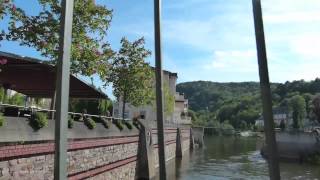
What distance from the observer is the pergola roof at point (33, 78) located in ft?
62.5

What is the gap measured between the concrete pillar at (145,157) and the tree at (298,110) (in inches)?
3504

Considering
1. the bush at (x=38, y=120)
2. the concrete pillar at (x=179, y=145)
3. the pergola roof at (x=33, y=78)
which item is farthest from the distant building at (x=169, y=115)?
the bush at (x=38, y=120)

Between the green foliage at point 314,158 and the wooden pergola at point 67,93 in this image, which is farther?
the green foliage at point 314,158

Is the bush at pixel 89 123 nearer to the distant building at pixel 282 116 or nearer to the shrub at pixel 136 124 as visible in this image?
the shrub at pixel 136 124

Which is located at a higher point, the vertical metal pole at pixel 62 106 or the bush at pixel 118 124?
the bush at pixel 118 124

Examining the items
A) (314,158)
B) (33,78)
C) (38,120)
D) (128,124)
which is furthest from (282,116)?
(38,120)

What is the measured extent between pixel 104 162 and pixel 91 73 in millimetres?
4904

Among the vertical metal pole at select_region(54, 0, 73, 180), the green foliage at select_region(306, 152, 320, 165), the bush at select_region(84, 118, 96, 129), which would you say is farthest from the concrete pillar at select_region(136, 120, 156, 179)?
the green foliage at select_region(306, 152, 320, 165)

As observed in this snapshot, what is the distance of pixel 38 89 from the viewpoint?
26.0 m

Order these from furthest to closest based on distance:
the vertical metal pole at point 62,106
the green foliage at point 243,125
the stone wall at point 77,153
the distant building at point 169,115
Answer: the green foliage at point 243,125 < the distant building at point 169,115 < the stone wall at point 77,153 < the vertical metal pole at point 62,106

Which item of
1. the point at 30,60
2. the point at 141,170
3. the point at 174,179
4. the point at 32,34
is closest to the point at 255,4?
→ the point at 30,60

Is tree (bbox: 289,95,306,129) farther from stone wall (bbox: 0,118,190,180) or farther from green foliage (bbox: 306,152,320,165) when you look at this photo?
stone wall (bbox: 0,118,190,180)

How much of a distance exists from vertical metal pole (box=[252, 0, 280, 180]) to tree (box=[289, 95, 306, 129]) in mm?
117838

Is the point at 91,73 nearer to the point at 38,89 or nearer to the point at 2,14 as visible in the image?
the point at 38,89
